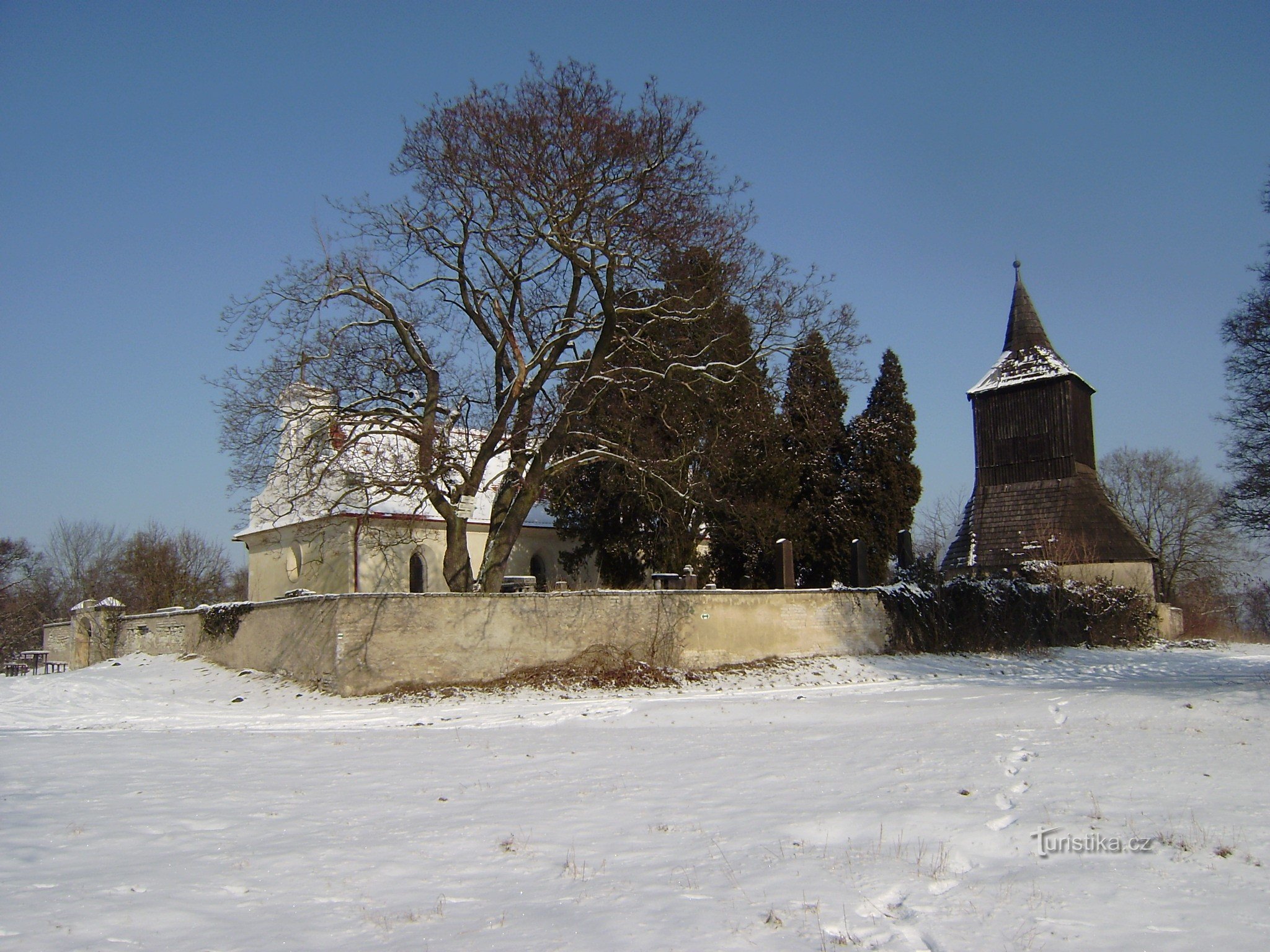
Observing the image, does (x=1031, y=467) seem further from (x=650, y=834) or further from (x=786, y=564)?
(x=650, y=834)

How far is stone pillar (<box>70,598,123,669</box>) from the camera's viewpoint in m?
23.7

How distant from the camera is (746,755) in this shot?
32.6 ft

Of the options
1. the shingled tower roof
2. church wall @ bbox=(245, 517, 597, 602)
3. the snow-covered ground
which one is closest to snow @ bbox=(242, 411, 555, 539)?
church wall @ bbox=(245, 517, 597, 602)

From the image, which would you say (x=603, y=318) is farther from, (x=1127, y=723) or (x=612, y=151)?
(x=1127, y=723)

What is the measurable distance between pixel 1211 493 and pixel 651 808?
183 ft

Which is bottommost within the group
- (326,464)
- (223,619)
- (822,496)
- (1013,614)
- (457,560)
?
(1013,614)

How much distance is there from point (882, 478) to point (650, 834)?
25840 millimetres

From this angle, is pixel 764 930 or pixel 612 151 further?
pixel 612 151

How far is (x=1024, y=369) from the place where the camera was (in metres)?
35.7

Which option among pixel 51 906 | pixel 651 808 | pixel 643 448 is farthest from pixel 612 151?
pixel 51 906

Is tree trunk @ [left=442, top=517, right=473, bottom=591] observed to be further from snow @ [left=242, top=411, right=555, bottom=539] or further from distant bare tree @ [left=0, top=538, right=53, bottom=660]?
distant bare tree @ [left=0, top=538, right=53, bottom=660]

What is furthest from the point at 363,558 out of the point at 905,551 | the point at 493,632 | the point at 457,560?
the point at 905,551

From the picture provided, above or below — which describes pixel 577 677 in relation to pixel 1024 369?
below

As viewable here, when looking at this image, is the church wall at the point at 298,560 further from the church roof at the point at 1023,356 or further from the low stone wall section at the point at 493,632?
the church roof at the point at 1023,356
